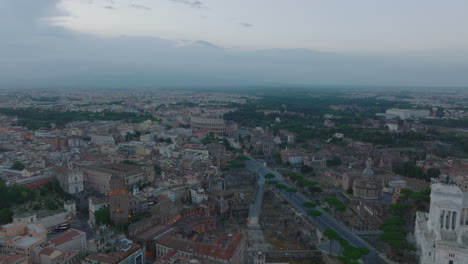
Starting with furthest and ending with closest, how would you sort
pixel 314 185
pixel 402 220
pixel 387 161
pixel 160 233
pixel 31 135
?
pixel 31 135
pixel 387 161
pixel 314 185
pixel 402 220
pixel 160 233

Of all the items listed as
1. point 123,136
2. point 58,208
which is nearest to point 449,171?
point 58,208

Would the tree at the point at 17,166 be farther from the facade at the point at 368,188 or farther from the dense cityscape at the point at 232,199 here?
the facade at the point at 368,188

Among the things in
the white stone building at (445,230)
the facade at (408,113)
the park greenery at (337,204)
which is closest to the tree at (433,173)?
the park greenery at (337,204)

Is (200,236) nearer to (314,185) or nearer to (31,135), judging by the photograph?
(314,185)

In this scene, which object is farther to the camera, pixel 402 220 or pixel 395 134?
pixel 395 134

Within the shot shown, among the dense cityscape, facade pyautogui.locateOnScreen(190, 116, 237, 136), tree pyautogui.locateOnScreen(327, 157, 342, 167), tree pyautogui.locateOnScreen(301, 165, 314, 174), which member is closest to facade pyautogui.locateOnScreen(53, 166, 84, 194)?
the dense cityscape

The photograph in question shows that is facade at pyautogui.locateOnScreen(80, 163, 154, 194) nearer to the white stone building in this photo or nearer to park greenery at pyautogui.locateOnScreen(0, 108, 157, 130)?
the white stone building


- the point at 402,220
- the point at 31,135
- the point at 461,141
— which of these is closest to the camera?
the point at 402,220
